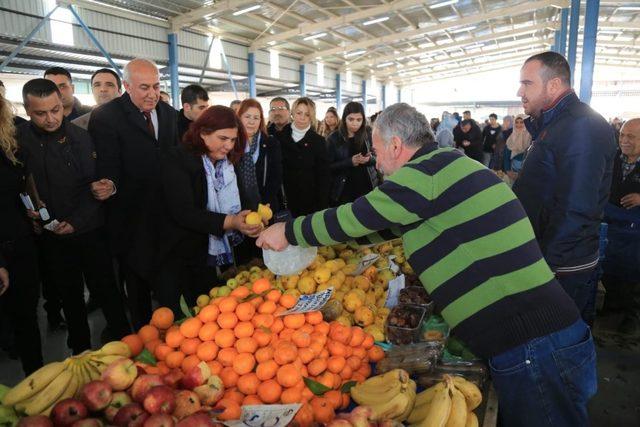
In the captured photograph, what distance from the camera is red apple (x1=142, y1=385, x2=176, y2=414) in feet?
3.60

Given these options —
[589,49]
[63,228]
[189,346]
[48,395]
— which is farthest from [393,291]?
[589,49]

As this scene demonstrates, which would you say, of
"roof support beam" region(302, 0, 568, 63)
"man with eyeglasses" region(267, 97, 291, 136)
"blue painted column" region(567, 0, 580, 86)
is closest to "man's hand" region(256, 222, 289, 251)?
"man with eyeglasses" region(267, 97, 291, 136)

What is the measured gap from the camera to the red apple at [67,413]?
1.04m

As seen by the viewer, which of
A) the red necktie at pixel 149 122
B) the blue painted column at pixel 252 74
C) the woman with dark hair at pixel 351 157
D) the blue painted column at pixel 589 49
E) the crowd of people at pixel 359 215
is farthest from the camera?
the blue painted column at pixel 252 74

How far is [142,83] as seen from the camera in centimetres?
268

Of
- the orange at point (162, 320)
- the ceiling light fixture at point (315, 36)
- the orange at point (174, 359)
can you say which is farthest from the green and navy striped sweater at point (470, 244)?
the ceiling light fixture at point (315, 36)

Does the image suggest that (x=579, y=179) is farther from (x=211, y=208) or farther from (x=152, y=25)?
(x=152, y=25)

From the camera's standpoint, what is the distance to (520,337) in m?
1.44

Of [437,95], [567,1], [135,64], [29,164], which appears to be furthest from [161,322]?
[437,95]

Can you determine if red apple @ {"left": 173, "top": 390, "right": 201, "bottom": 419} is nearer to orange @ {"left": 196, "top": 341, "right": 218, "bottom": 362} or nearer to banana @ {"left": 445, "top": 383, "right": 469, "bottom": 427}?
orange @ {"left": 196, "top": 341, "right": 218, "bottom": 362}

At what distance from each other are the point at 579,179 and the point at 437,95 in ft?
121

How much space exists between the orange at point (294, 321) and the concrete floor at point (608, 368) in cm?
204

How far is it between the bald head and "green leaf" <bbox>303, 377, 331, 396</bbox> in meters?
2.04

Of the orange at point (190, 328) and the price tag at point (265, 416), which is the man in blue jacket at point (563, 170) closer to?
the price tag at point (265, 416)
